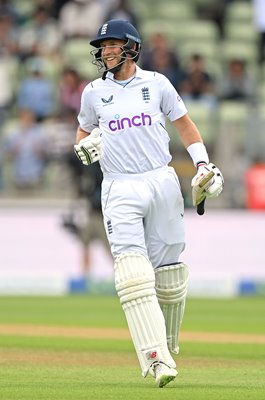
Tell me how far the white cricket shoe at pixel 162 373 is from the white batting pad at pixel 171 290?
0.51m

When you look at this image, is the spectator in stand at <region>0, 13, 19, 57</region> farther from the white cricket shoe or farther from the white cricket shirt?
the white cricket shoe

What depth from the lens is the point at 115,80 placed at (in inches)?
238

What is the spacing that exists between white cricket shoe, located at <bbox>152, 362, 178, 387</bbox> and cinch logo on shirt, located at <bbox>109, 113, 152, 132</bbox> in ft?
3.63

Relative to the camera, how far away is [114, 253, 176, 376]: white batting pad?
567cm

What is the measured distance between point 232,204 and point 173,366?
326 inches

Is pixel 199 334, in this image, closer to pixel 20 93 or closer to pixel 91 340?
pixel 91 340

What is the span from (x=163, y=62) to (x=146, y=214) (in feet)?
28.6

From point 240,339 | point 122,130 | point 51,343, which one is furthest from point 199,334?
point 122,130

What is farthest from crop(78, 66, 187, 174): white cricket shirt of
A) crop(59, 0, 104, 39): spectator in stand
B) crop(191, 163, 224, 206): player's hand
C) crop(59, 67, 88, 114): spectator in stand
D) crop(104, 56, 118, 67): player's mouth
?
crop(59, 0, 104, 39): spectator in stand

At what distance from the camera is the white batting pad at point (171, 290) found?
6039 mm

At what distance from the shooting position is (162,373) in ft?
18.3

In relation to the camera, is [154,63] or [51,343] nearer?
[51,343]

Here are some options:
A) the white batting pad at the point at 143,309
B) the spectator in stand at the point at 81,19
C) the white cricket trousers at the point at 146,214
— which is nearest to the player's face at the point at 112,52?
the white cricket trousers at the point at 146,214

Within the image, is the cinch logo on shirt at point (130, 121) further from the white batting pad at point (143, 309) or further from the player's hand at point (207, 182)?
the white batting pad at point (143, 309)
